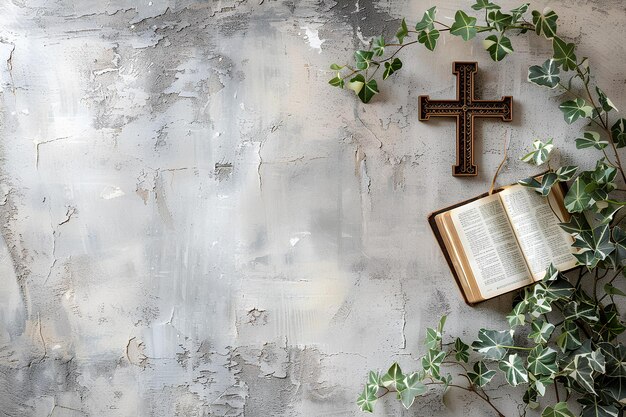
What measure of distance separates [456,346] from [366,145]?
87 cm

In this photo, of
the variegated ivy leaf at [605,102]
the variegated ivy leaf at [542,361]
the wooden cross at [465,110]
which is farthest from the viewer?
the wooden cross at [465,110]

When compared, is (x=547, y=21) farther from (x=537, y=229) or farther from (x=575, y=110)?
(x=537, y=229)

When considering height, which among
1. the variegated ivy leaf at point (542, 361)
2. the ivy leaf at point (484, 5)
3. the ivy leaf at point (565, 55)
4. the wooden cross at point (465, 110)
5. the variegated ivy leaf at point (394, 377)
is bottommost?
the variegated ivy leaf at point (394, 377)

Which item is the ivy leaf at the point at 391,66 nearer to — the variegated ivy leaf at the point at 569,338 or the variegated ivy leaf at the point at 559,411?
the variegated ivy leaf at the point at 569,338

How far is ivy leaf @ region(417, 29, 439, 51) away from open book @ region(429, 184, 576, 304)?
24.7 inches

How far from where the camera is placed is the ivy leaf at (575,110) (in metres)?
2.18

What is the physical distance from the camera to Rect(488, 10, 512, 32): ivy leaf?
2176 millimetres

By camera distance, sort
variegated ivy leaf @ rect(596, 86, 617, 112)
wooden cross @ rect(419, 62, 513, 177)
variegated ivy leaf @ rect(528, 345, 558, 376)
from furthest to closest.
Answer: wooden cross @ rect(419, 62, 513, 177) < variegated ivy leaf @ rect(596, 86, 617, 112) < variegated ivy leaf @ rect(528, 345, 558, 376)

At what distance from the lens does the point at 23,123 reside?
2.25m

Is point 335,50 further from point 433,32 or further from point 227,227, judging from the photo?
point 227,227

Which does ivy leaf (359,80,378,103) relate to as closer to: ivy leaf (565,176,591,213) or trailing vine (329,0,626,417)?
trailing vine (329,0,626,417)

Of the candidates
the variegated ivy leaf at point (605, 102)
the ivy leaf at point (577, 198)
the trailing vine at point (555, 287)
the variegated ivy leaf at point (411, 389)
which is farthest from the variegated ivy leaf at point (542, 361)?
the variegated ivy leaf at point (605, 102)

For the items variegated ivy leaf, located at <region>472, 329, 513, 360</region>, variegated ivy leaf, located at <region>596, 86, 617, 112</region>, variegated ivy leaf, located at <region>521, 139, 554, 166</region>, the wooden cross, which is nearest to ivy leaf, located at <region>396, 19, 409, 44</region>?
the wooden cross

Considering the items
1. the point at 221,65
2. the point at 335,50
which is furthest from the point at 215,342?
the point at 335,50
